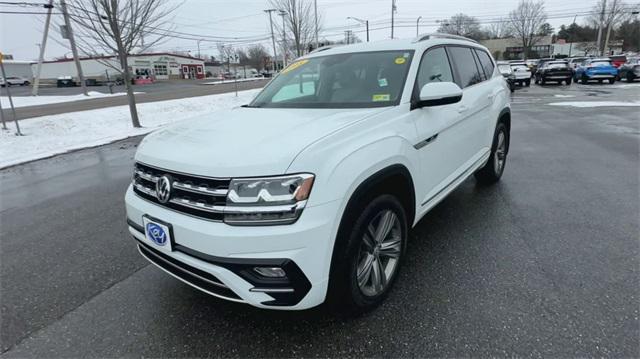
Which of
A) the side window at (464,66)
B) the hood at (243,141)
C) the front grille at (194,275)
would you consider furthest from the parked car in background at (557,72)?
the front grille at (194,275)

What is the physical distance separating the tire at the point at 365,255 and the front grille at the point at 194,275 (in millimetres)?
599

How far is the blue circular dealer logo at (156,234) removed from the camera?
7.33 feet

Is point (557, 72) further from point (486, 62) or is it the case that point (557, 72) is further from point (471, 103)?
point (471, 103)

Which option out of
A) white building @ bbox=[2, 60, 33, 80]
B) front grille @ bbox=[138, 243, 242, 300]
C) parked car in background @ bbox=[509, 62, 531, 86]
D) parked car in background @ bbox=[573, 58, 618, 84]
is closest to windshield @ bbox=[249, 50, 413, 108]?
front grille @ bbox=[138, 243, 242, 300]

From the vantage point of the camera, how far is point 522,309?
254 cm

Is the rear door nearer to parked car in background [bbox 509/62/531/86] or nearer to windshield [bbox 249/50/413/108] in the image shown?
windshield [bbox 249/50/413/108]

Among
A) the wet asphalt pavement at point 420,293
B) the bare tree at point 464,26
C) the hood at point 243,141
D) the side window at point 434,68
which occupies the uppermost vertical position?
the bare tree at point 464,26

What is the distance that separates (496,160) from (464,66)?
1.67m

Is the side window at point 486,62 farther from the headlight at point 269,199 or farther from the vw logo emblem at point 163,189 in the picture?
the vw logo emblem at point 163,189

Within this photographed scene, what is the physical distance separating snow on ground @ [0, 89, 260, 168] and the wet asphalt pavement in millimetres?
5035

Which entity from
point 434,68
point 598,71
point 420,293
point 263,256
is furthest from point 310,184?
point 598,71

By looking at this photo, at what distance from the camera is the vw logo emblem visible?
2.24 m

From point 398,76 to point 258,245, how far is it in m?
1.86

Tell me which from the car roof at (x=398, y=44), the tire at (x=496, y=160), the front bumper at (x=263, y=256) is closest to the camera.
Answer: the front bumper at (x=263, y=256)
